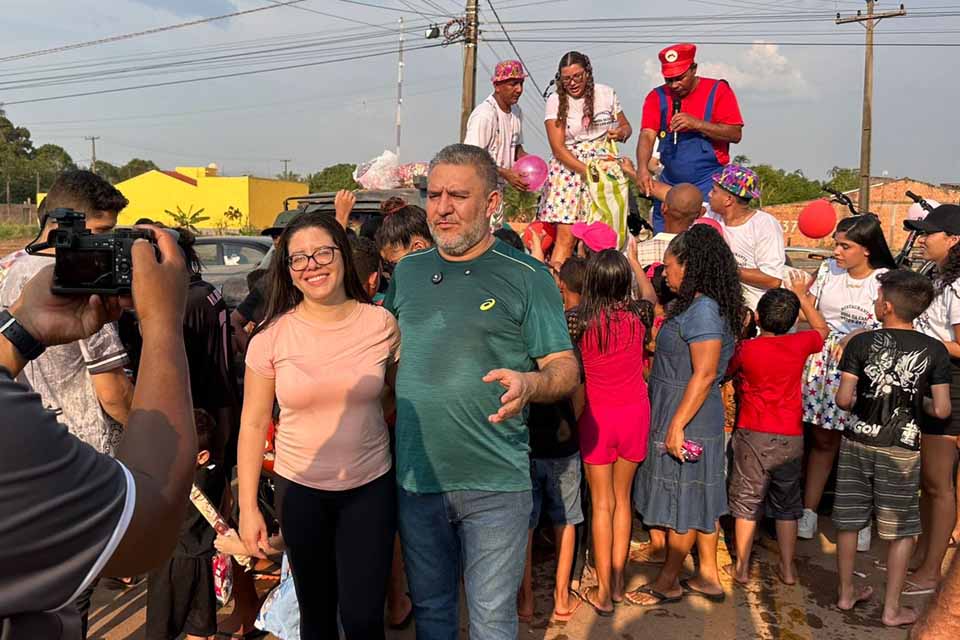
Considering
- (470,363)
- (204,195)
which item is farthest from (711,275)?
(204,195)

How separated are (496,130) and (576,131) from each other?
70 centimetres

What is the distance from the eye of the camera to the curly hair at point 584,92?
193 inches

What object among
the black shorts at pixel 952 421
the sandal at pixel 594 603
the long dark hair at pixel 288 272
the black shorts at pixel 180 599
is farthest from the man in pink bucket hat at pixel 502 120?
the black shorts at pixel 180 599

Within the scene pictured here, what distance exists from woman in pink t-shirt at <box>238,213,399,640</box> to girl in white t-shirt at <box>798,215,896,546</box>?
9.70 feet

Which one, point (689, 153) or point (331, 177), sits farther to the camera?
point (331, 177)

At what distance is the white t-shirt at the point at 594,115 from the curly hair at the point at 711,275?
62.2 inches

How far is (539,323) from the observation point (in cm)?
259

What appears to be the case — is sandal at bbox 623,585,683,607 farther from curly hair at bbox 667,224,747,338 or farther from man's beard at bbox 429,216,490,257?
man's beard at bbox 429,216,490,257

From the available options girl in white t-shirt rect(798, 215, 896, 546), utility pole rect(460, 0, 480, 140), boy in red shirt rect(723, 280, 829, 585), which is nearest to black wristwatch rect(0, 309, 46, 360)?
boy in red shirt rect(723, 280, 829, 585)

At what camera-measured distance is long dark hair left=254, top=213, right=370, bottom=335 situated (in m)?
2.91

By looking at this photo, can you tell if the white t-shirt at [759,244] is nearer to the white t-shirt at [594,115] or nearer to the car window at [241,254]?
the white t-shirt at [594,115]

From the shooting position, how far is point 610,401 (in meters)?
3.76

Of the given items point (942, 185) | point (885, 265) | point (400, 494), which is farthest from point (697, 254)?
point (942, 185)

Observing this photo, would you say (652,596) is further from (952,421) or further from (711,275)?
(952,421)
